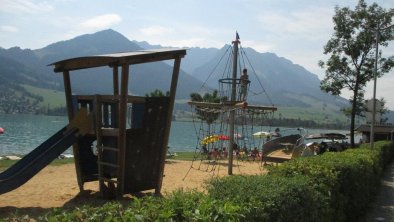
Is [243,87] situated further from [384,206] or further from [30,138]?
[30,138]

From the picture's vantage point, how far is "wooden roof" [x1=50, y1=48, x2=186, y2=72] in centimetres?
899

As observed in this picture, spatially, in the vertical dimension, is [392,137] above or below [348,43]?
below

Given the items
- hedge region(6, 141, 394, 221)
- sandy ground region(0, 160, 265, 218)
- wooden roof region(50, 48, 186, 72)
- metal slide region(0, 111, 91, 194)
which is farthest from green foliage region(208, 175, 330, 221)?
metal slide region(0, 111, 91, 194)

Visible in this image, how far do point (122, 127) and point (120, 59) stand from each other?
1.35 m

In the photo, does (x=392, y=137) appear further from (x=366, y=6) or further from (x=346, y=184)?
(x=346, y=184)

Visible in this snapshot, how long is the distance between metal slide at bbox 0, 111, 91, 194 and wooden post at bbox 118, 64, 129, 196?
1042mm

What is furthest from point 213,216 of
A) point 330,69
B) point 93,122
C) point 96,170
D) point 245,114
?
point 330,69

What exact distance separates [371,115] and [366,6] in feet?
26.6

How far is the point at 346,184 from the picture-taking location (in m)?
8.52

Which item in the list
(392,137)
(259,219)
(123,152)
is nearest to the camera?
(259,219)

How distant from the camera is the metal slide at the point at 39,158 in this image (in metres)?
8.68

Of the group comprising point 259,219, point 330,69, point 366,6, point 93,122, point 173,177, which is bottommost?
point 173,177

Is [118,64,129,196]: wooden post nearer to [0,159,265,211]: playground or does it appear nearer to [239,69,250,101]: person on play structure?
[0,159,265,211]: playground

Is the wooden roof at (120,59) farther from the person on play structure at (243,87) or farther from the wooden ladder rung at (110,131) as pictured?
the person on play structure at (243,87)
